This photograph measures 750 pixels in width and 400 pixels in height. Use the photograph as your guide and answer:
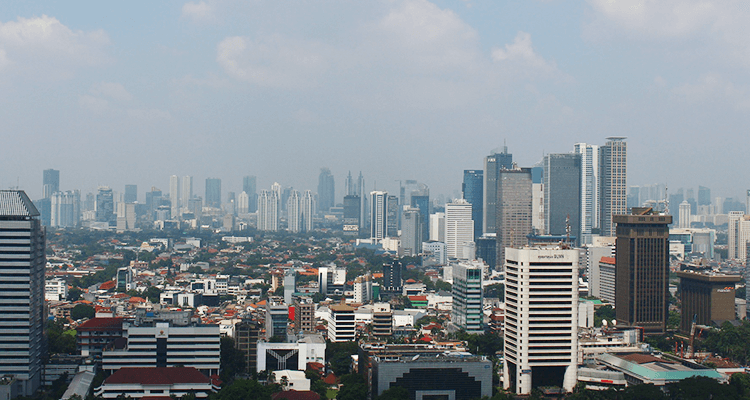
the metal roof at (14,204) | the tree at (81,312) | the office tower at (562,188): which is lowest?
the tree at (81,312)

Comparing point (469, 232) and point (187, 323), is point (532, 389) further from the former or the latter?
point (469, 232)

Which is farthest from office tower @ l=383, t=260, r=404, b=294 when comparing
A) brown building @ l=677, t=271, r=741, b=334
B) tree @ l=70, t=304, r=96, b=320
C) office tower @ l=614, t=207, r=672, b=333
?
brown building @ l=677, t=271, r=741, b=334

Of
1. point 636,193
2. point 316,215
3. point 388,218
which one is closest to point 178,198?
point 316,215

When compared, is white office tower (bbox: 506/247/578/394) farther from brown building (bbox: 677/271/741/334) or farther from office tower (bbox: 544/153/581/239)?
office tower (bbox: 544/153/581/239)

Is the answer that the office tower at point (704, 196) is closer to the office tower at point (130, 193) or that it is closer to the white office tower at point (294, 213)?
the white office tower at point (294, 213)

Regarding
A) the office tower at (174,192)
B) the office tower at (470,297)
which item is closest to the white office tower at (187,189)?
the office tower at (174,192)

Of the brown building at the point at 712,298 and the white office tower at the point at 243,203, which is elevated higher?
the white office tower at the point at 243,203

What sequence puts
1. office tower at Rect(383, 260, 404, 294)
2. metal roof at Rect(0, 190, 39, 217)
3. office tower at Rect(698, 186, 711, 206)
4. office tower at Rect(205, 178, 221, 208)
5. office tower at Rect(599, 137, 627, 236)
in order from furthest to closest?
1. office tower at Rect(205, 178, 221, 208)
2. office tower at Rect(698, 186, 711, 206)
3. office tower at Rect(599, 137, 627, 236)
4. office tower at Rect(383, 260, 404, 294)
5. metal roof at Rect(0, 190, 39, 217)
